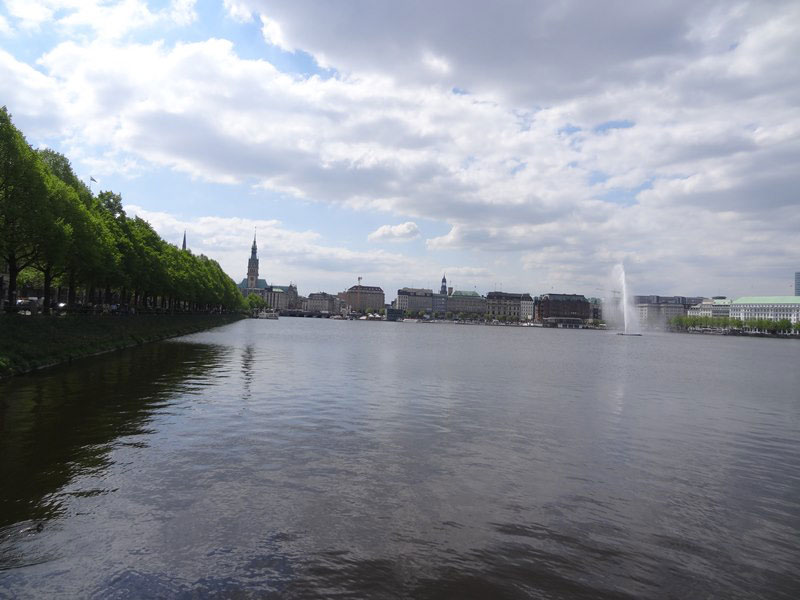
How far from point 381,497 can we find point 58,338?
1590 inches

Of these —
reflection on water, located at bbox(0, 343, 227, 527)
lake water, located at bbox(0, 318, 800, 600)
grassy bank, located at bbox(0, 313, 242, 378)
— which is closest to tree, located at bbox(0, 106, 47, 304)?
grassy bank, located at bbox(0, 313, 242, 378)

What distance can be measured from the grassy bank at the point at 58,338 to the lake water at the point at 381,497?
5.92 meters

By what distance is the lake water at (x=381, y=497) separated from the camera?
35.4 ft

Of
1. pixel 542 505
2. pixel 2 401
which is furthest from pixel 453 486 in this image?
pixel 2 401

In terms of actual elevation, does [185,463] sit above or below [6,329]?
below

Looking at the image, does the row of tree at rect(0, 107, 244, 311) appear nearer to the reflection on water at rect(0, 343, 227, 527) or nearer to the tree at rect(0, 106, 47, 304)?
the tree at rect(0, 106, 47, 304)

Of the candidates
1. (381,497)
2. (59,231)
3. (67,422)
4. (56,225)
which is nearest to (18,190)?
(56,225)

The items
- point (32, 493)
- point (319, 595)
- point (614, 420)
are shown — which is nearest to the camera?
point (319, 595)

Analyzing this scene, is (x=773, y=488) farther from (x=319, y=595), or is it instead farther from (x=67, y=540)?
(x=67, y=540)

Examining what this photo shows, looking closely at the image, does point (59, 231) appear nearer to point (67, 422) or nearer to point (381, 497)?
point (67, 422)

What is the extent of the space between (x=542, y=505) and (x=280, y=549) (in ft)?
24.1

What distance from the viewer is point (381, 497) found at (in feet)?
49.9

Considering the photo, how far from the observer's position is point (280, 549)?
38.3ft

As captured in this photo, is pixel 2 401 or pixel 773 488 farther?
pixel 2 401
